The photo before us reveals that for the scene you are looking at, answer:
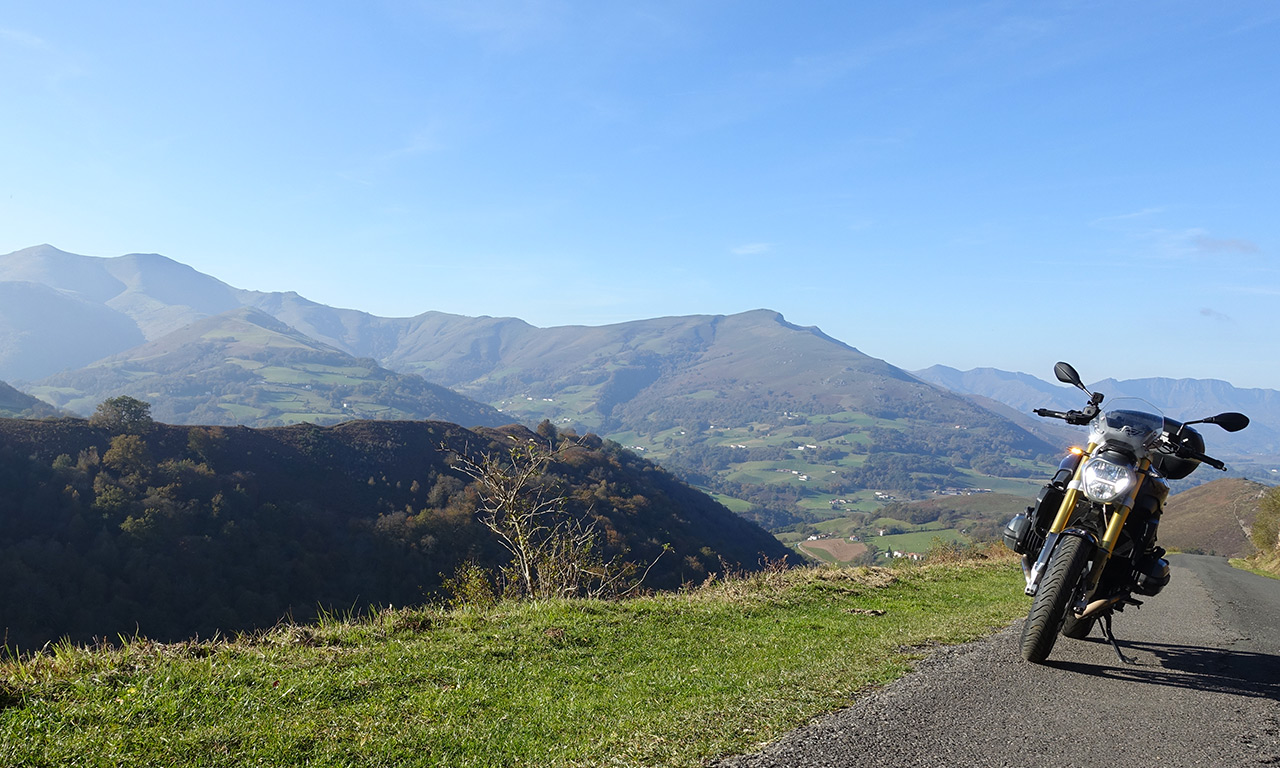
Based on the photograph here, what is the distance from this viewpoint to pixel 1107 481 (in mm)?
5406

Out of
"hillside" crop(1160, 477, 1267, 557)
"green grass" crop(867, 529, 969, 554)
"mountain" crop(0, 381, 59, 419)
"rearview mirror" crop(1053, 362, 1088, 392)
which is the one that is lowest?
"mountain" crop(0, 381, 59, 419)

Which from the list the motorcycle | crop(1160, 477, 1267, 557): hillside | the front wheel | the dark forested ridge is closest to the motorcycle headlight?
the motorcycle

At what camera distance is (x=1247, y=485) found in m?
92.9

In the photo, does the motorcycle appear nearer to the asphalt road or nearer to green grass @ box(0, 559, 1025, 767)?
the asphalt road

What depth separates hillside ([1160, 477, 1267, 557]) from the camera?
68.2 metres

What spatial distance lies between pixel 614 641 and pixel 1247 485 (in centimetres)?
12043

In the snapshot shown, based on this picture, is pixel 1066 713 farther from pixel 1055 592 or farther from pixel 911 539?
pixel 911 539

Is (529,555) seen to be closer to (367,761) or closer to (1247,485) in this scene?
(367,761)

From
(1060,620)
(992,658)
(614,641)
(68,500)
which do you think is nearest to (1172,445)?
(1060,620)

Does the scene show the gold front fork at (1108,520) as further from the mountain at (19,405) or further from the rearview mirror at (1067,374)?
the mountain at (19,405)

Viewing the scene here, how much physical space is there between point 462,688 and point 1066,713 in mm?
3991

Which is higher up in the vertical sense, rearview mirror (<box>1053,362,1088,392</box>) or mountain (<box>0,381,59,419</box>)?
rearview mirror (<box>1053,362,1088,392</box>)

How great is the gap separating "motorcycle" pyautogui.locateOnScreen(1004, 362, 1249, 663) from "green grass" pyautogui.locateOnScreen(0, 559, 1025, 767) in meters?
1.26

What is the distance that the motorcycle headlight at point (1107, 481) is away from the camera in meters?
5.32
